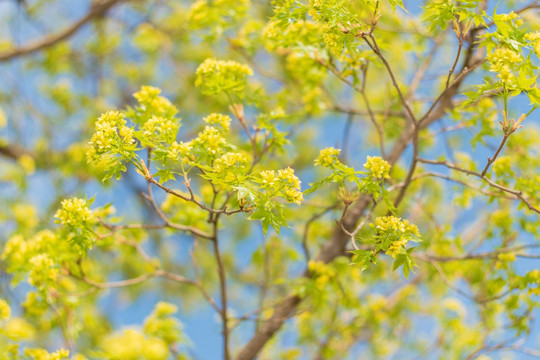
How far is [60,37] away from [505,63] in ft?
14.9

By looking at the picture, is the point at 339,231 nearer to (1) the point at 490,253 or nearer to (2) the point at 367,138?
(1) the point at 490,253

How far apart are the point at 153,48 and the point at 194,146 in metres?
3.81

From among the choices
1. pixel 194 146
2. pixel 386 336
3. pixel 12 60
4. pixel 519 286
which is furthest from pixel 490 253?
pixel 12 60

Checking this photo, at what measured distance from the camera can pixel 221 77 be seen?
2.32m

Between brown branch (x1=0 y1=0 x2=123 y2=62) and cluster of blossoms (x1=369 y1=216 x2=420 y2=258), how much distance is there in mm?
4095

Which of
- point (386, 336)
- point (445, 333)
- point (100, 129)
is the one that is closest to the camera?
point (100, 129)

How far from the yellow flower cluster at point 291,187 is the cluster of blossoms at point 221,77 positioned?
0.75 m

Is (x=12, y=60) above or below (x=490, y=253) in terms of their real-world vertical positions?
above

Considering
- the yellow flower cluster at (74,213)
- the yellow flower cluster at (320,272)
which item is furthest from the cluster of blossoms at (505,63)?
the yellow flower cluster at (74,213)

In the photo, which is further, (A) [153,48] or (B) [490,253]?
(A) [153,48]

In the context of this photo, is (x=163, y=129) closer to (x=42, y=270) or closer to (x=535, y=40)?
(x=42, y=270)

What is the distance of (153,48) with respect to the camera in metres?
5.34

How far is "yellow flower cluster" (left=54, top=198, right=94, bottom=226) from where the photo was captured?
6.95 feet

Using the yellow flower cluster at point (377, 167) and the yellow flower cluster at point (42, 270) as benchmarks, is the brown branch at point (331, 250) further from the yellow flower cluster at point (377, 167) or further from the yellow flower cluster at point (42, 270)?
the yellow flower cluster at point (42, 270)
